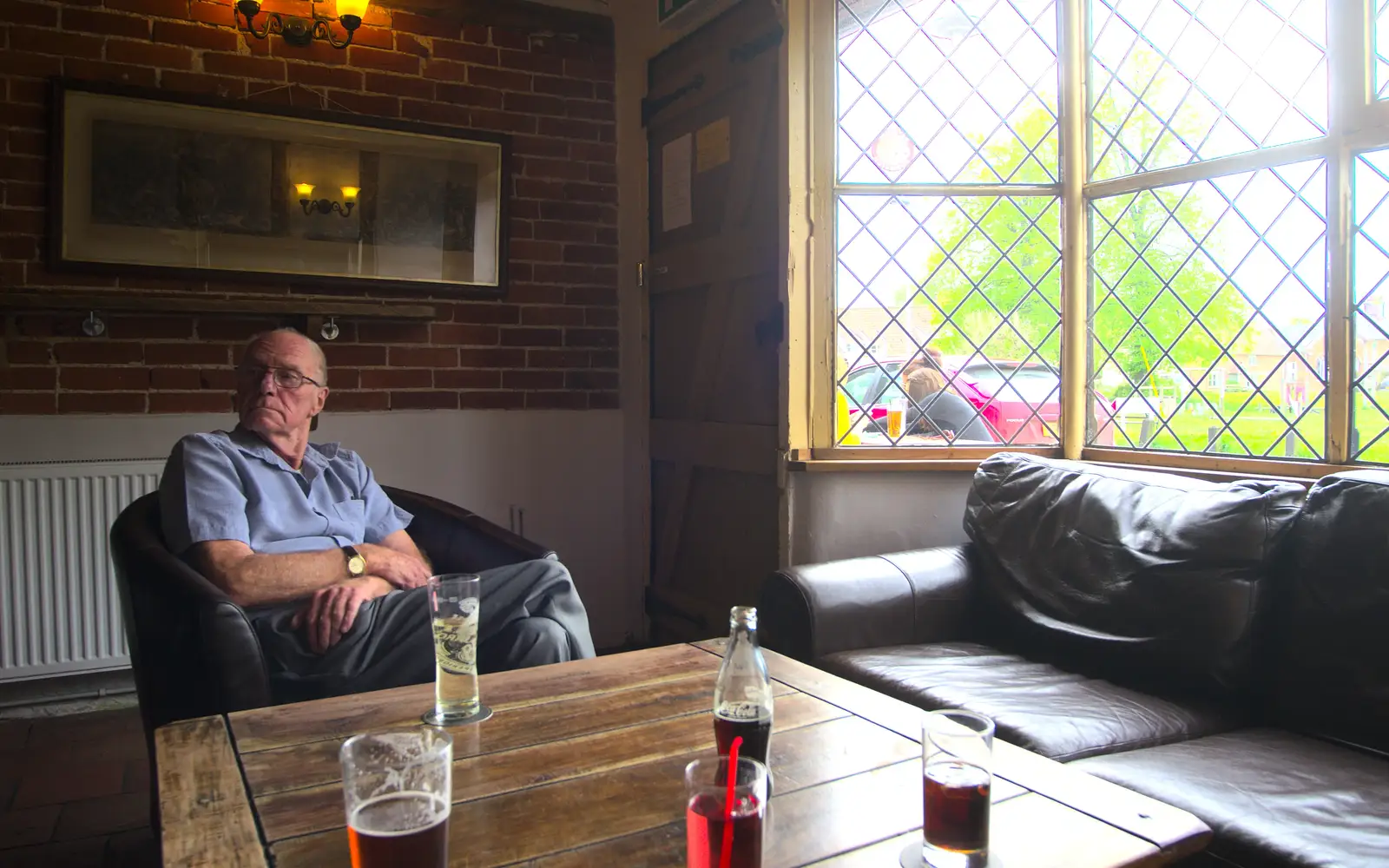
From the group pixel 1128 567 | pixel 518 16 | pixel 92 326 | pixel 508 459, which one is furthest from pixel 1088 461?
pixel 92 326

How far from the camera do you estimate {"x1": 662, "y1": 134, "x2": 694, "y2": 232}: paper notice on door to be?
3.58 metres

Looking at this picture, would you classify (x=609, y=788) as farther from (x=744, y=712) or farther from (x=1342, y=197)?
(x=1342, y=197)

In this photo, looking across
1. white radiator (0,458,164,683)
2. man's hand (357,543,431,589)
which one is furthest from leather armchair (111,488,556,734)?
white radiator (0,458,164,683)

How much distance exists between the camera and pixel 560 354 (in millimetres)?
3748

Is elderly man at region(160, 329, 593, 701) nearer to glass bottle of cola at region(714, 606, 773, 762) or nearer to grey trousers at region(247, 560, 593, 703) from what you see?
grey trousers at region(247, 560, 593, 703)

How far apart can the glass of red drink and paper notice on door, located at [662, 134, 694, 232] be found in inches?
117

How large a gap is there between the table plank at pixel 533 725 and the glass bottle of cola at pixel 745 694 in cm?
30

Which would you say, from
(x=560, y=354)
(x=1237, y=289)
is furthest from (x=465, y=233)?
(x=1237, y=289)

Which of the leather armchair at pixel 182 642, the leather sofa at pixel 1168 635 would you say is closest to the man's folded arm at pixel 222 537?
the leather armchair at pixel 182 642

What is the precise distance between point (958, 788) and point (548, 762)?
501 mm

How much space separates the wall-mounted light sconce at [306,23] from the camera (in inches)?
118

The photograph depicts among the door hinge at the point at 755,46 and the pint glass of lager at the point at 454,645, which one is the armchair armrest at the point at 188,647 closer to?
the pint glass of lager at the point at 454,645

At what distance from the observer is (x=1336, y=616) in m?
1.80

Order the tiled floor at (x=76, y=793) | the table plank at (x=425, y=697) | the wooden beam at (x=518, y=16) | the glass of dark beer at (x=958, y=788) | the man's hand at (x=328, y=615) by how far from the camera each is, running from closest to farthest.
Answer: the glass of dark beer at (x=958, y=788), the table plank at (x=425, y=697), the man's hand at (x=328, y=615), the tiled floor at (x=76, y=793), the wooden beam at (x=518, y=16)
